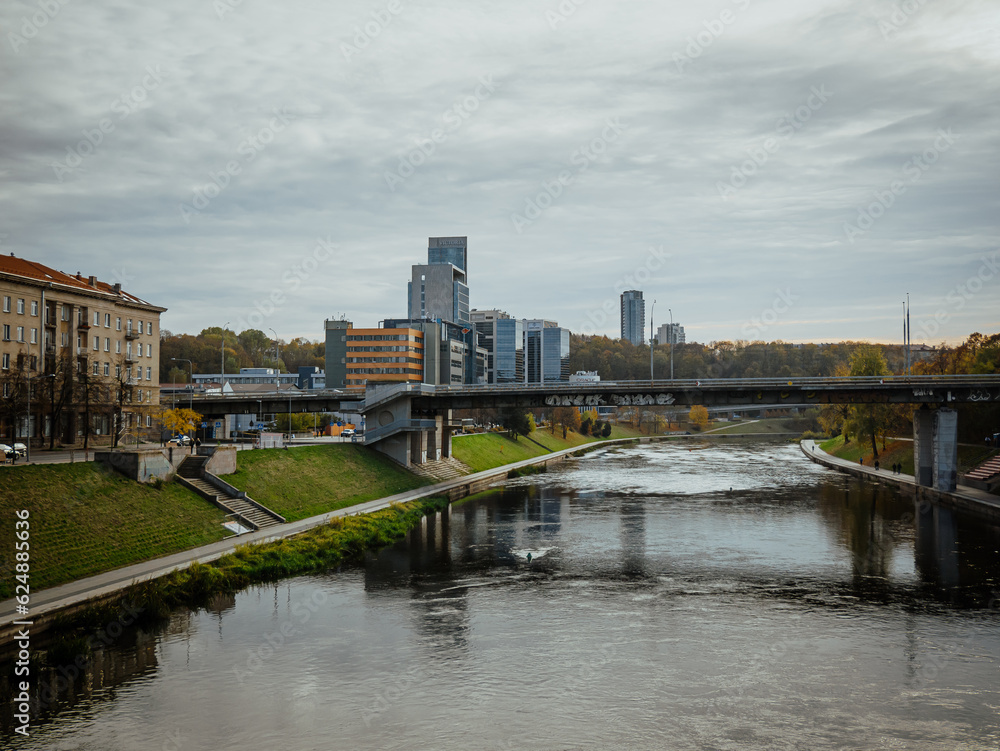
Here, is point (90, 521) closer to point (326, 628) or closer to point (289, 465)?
point (326, 628)

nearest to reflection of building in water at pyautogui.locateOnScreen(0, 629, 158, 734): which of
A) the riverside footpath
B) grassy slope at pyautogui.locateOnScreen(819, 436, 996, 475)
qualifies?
the riverside footpath

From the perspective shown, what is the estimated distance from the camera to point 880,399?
7544cm

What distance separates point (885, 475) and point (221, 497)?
7264cm

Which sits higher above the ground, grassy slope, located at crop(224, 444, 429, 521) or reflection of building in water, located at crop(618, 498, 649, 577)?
grassy slope, located at crop(224, 444, 429, 521)

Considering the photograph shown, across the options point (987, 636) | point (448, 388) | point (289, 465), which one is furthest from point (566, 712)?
point (448, 388)

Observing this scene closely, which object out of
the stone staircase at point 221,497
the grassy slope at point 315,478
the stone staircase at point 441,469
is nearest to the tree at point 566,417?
the stone staircase at point 441,469

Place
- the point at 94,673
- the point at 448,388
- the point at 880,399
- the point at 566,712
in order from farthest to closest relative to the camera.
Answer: the point at 448,388 → the point at 880,399 → the point at 94,673 → the point at 566,712

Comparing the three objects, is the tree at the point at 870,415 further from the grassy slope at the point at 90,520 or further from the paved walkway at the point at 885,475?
the grassy slope at the point at 90,520

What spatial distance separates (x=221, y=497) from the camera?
50.7 m

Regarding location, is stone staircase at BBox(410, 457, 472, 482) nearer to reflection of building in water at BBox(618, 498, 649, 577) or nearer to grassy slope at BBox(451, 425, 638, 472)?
grassy slope at BBox(451, 425, 638, 472)

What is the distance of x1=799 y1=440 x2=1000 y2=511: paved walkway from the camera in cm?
6412

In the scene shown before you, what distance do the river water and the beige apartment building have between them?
3168 centimetres

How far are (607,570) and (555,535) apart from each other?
1163cm

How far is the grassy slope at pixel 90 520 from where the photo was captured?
34094mm
